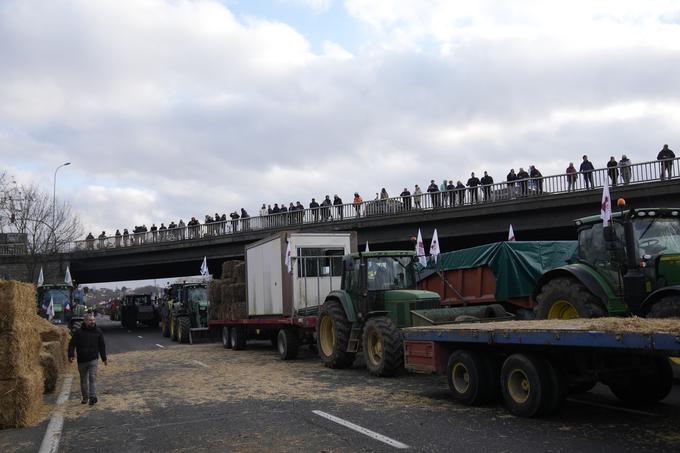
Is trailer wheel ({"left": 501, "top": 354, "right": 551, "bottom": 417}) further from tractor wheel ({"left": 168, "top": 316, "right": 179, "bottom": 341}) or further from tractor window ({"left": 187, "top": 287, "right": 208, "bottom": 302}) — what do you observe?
tractor window ({"left": 187, "top": 287, "right": 208, "bottom": 302})

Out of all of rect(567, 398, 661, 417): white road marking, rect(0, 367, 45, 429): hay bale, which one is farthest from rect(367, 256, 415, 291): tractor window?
rect(0, 367, 45, 429): hay bale

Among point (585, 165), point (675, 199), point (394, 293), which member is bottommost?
point (394, 293)

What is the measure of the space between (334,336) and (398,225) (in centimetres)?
1787

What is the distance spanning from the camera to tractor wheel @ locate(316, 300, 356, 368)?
13910 millimetres

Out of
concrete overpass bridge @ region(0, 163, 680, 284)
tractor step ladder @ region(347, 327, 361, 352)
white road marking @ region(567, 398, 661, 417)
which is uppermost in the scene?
concrete overpass bridge @ region(0, 163, 680, 284)

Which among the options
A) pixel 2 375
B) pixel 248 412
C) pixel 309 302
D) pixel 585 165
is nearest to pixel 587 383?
pixel 248 412

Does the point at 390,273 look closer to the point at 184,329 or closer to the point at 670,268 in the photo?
the point at 670,268

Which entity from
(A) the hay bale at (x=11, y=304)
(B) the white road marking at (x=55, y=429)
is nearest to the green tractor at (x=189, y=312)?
(B) the white road marking at (x=55, y=429)

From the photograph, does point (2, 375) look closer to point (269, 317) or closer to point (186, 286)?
point (269, 317)

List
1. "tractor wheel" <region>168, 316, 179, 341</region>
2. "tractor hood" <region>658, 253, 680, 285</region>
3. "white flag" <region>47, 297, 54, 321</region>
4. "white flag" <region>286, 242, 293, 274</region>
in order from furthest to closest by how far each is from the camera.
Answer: "tractor wheel" <region>168, 316, 179, 341</region> → "white flag" <region>47, 297, 54, 321</region> → "white flag" <region>286, 242, 293, 274</region> → "tractor hood" <region>658, 253, 680, 285</region>

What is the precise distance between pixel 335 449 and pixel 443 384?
16.5 feet

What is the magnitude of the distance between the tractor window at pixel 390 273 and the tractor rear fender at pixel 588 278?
3784 millimetres

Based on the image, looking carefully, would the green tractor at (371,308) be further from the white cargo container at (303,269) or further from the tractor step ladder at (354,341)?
the white cargo container at (303,269)

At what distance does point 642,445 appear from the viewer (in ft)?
21.7
